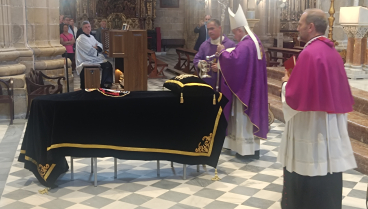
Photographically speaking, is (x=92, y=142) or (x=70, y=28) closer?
(x=92, y=142)

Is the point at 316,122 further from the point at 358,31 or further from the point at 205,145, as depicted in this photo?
the point at 358,31

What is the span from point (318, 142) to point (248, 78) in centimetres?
214

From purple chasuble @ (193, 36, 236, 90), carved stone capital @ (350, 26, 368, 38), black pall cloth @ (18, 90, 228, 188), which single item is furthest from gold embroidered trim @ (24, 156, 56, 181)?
carved stone capital @ (350, 26, 368, 38)

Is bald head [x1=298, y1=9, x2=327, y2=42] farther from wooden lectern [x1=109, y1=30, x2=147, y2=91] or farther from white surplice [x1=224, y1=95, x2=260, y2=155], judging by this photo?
wooden lectern [x1=109, y1=30, x2=147, y2=91]

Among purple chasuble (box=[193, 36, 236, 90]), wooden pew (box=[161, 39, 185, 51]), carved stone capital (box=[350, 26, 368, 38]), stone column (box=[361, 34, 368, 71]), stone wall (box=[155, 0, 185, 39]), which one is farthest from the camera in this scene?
stone wall (box=[155, 0, 185, 39])

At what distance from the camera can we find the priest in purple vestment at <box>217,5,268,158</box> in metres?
5.95

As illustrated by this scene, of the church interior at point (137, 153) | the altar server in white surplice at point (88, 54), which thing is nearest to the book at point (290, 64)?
the church interior at point (137, 153)

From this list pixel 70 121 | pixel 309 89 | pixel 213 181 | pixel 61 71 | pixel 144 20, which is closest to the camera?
pixel 309 89

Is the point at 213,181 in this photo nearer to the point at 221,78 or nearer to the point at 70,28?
the point at 221,78

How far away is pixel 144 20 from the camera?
2261cm

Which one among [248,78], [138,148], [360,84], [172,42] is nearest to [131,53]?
[138,148]

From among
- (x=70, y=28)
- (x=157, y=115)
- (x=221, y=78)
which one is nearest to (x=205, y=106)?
(x=157, y=115)

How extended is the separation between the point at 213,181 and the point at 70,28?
9.22m

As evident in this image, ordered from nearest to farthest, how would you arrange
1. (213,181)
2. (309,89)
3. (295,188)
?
(309,89), (295,188), (213,181)
